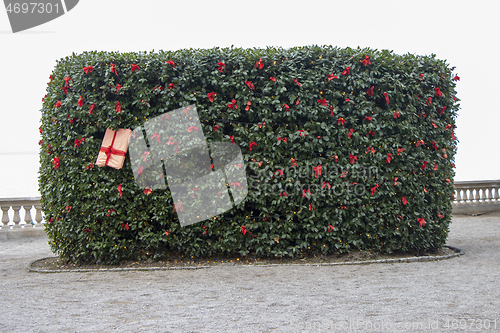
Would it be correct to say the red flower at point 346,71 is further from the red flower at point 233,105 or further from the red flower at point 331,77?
the red flower at point 233,105

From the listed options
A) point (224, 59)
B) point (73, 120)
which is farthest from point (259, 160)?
point (73, 120)

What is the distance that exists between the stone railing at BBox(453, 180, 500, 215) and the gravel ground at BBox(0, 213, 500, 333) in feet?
24.6

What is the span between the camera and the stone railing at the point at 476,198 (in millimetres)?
13883

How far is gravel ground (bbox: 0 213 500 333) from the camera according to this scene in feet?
12.8

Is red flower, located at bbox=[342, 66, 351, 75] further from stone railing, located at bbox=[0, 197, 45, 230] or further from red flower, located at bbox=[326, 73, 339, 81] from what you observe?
stone railing, located at bbox=[0, 197, 45, 230]

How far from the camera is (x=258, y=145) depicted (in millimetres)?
6691

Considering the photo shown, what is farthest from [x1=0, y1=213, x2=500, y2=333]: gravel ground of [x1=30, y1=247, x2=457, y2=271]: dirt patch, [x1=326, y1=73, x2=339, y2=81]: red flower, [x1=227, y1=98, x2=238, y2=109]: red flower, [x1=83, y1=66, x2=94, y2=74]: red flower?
[x1=83, y1=66, x2=94, y2=74]: red flower

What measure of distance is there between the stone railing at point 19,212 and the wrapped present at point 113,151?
5404 mm

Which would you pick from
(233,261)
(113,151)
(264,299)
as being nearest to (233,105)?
(113,151)

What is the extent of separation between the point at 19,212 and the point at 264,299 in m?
8.91

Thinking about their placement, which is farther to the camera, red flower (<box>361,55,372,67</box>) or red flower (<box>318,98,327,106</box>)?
red flower (<box>361,55,372,67</box>)

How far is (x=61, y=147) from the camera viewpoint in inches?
271

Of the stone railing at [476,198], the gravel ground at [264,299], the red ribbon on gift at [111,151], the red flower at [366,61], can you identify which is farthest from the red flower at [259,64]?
the stone railing at [476,198]

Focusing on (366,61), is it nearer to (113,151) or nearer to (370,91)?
(370,91)
